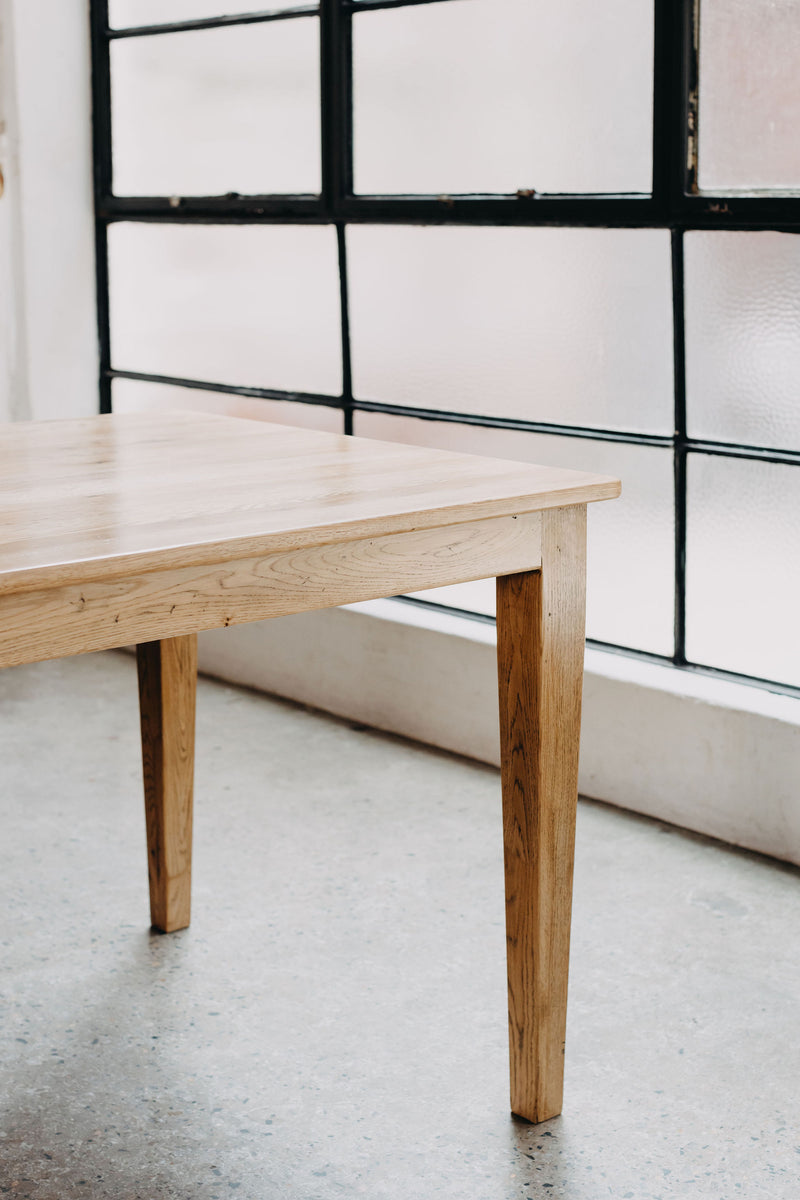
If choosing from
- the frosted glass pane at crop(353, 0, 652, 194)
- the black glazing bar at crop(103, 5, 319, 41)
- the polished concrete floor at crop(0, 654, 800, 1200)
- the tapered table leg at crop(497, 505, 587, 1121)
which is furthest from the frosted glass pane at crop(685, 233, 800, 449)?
the black glazing bar at crop(103, 5, 319, 41)

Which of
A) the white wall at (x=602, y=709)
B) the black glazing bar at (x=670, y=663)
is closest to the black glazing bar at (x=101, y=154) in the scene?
the white wall at (x=602, y=709)

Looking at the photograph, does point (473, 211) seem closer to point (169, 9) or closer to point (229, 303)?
point (229, 303)

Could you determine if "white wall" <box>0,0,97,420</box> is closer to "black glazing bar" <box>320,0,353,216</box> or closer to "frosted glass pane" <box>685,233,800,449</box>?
"black glazing bar" <box>320,0,353,216</box>

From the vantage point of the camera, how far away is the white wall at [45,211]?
141 inches

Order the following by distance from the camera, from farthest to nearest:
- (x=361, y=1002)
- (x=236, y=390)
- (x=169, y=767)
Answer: (x=236, y=390) < (x=169, y=767) < (x=361, y=1002)

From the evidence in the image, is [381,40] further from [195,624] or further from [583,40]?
[195,624]

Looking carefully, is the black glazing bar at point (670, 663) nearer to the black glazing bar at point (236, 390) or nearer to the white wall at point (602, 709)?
the white wall at point (602, 709)

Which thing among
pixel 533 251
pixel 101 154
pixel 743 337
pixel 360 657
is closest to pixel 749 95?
pixel 743 337

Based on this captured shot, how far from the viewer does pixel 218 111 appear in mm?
3385

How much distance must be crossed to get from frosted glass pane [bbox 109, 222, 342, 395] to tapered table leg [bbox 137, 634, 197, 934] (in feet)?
4.31

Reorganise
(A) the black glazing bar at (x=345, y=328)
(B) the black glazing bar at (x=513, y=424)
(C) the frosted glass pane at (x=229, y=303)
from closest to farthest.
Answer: (B) the black glazing bar at (x=513, y=424)
(A) the black glazing bar at (x=345, y=328)
(C) the frosted glass pane at (x=229, y=303)

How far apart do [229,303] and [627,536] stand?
4.29ft

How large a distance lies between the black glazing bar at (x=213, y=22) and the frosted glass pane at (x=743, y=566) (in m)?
1.43

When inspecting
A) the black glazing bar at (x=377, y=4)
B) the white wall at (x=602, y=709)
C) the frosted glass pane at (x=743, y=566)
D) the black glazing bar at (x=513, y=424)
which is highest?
the black glazing bar at (x=377, y=4)
